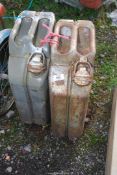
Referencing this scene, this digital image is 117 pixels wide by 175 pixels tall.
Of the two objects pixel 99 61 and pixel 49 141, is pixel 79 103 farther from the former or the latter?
pixel 99 61

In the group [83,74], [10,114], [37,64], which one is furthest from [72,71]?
[10,114]

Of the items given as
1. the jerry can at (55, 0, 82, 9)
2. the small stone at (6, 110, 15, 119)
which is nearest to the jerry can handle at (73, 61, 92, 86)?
the small stone at (6, 110, 15, 119)

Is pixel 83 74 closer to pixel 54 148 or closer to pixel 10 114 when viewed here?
pixel 54 148

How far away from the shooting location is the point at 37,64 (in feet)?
7.78

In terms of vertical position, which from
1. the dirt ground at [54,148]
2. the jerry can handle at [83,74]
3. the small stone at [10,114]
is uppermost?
the jerry can handle at [83,74]

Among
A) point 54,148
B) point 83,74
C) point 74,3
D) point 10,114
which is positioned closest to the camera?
point 83,74

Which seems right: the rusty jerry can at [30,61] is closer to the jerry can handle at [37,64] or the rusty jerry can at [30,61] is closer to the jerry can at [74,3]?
the jerry can handle at [37,64]

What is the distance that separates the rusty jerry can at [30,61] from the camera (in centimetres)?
241

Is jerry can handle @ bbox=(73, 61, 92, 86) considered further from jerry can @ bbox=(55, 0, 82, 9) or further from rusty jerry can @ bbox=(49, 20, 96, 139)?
jerry can @ bbox=(55, 0, 82, 9)

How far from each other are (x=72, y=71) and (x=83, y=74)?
9 cm

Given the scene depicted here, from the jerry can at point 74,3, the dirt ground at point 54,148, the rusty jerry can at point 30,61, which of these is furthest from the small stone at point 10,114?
the jerry can at point 74,3

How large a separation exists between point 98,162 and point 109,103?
636mm

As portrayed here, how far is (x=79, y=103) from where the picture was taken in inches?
94.8

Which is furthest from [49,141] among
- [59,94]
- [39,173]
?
[59,94]
